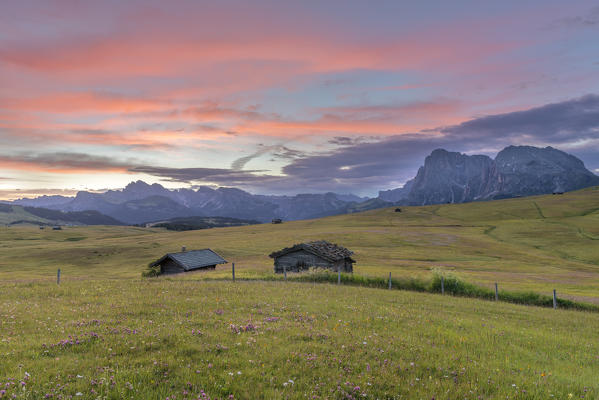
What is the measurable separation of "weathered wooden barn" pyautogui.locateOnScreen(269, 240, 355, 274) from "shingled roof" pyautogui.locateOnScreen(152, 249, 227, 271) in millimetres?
17069

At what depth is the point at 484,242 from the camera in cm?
11506

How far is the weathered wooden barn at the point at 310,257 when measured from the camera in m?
55.5

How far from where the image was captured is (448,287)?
34844mm

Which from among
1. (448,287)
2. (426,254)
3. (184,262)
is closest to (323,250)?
(448,287)

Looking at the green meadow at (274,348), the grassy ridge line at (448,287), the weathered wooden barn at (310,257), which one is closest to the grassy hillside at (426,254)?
the weathered wooden barn at (310,257)

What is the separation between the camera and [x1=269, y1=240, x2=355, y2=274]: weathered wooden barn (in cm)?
5547

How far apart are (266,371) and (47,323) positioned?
10.3 metres

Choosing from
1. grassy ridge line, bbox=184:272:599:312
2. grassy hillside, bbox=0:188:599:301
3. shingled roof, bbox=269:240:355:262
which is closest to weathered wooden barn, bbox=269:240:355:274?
shingled roof, bbox=269:240:355:262

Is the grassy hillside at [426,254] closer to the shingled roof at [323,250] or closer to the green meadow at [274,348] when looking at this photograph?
the shingled roof at [323,250]

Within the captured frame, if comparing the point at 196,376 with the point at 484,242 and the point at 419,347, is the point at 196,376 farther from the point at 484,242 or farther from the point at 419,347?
the point at 484,242

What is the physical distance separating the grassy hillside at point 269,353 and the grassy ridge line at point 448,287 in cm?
1479

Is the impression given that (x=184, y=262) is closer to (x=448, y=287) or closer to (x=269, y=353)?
(x=448, y=287)

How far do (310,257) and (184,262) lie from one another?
24.6 m

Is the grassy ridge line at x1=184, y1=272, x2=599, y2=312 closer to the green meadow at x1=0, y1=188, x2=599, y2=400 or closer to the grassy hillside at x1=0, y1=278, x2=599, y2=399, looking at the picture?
the green meadow at x1=0, y1=188, x2=599, y2=400
